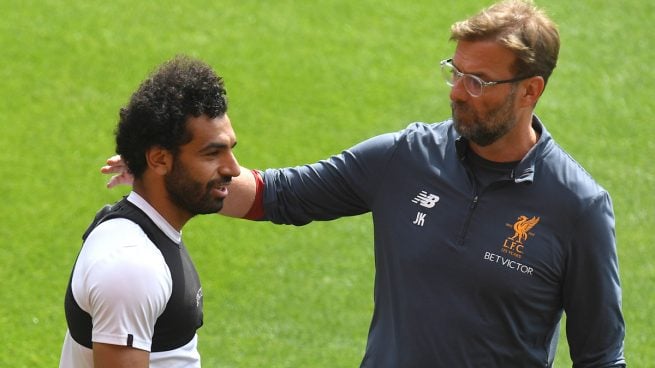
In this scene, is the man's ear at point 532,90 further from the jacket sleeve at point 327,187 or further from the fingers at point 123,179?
the fingers at point 123,179

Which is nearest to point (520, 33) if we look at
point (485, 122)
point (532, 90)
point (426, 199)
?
point (532, 90)

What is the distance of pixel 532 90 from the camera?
12.2 feet

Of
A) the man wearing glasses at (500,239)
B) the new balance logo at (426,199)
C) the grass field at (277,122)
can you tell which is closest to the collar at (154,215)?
the man wearing glasses at (500,239)

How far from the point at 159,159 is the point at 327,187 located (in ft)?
2.73

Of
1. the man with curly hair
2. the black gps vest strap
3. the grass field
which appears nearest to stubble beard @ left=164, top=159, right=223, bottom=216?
the man with curly hair

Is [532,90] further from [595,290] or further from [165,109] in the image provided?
[165,109]

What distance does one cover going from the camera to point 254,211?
4070mm

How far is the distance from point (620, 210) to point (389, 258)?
4.41 metres

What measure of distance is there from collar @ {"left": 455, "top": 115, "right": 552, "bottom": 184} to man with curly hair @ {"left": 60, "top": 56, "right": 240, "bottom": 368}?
30.8 inches

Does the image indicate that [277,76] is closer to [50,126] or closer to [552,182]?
[50,126]

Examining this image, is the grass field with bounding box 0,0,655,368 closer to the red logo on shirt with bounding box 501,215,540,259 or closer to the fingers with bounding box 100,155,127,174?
the fingers with bounding box 100,155,127,174

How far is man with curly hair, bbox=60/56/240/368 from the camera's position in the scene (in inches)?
124

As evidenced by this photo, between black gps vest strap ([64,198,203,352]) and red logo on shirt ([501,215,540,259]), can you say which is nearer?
black gps vest strap ([64,198,203,352])

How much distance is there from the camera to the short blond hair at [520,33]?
365 cm
